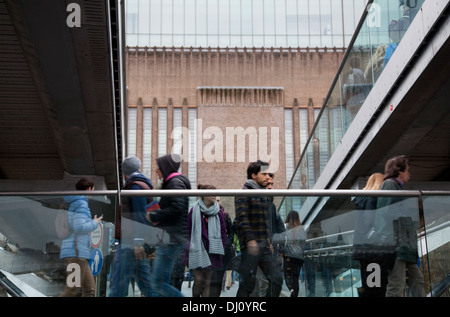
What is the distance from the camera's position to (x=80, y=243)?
561 centimetres

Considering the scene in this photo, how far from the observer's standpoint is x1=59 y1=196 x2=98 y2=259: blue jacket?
5590 mm

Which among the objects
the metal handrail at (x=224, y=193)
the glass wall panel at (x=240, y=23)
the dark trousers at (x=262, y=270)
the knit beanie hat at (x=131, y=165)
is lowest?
the dark trousers at (x=262, y=270)

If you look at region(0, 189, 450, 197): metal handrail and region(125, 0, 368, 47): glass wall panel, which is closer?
region(0, 189, 450, 197): metal handrail

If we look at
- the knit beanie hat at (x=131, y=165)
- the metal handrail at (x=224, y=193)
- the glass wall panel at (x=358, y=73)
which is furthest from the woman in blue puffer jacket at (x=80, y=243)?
the glass wall panel at (x=358, y=73)

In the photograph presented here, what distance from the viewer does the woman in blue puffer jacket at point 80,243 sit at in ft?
18.1

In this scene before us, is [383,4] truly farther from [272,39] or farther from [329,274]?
[272,39]

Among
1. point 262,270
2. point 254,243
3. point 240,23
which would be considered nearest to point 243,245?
point 254,243

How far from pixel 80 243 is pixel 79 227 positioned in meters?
0.13

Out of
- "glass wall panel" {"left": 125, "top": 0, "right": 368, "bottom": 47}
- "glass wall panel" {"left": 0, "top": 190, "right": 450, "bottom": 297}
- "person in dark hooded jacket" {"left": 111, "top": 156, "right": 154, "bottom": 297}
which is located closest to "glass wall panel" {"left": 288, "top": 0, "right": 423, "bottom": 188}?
"glass wall panel" {"left": 0, "top": 190, "right": 450, "bottom": 297}

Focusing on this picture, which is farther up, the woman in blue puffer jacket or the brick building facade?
the brick building facade
